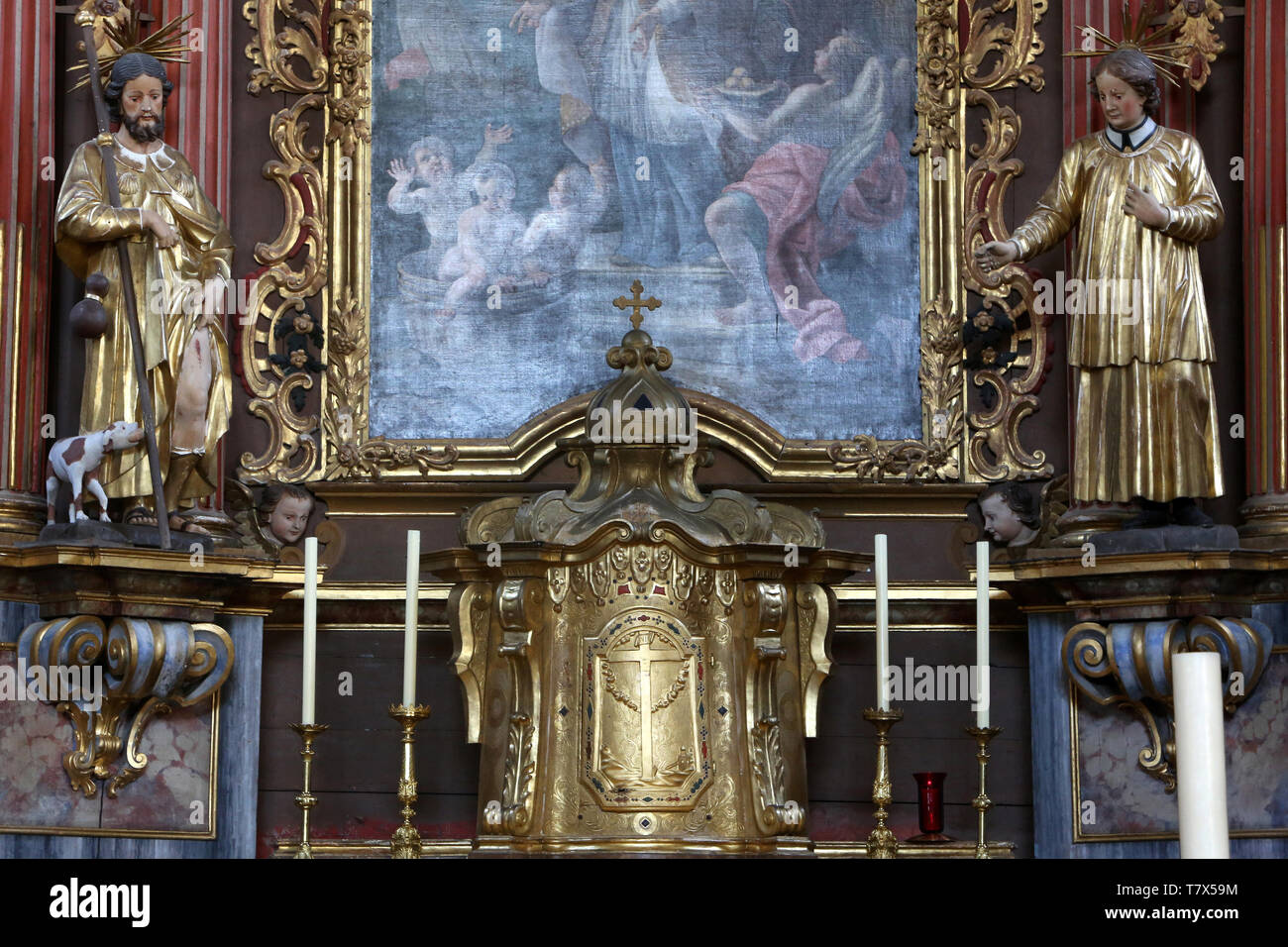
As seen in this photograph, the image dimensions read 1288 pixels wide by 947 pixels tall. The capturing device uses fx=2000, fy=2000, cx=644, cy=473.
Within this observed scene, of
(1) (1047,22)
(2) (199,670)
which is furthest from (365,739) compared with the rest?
(1) (1047,22)

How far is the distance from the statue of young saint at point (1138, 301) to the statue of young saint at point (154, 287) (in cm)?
259

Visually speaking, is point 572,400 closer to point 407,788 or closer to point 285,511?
point 285,511

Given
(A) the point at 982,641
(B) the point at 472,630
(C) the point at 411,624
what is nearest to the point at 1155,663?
(A) the point at 982,641

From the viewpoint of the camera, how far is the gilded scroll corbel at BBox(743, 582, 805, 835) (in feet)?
20.4

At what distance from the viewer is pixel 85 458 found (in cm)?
628

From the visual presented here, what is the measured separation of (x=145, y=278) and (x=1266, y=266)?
376 centimetres

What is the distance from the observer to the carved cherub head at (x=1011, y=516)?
23.2 feet

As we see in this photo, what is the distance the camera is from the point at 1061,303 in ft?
23.3

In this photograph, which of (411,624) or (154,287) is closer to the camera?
(411,624)

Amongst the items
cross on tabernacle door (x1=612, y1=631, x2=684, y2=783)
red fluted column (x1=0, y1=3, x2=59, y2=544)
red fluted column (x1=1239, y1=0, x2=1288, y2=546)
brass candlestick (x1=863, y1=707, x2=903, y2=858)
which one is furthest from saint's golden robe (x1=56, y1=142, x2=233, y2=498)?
red fluted column (x1=1239, y1=0, x2=1288, y2=546)

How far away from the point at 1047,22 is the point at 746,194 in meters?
1.30
